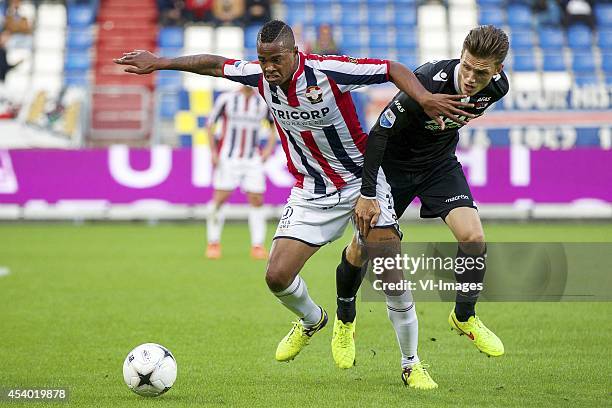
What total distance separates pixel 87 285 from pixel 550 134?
11261 mm

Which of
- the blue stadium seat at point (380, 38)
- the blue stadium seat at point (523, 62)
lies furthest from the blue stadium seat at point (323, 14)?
the blue stadium seat at point (523, 62)

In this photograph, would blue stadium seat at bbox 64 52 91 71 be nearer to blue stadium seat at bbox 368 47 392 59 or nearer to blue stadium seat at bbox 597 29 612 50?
blue stadium seat at bbox 368 47 392 59

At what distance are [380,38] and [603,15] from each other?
540cm

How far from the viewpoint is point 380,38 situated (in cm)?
A: 2266

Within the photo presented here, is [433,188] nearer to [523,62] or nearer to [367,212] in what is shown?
[367,212]

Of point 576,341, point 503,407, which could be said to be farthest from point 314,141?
point 576,341

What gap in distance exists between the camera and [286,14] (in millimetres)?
23250

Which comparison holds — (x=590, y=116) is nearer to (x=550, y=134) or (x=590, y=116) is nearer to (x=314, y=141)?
(x=550, y=134)

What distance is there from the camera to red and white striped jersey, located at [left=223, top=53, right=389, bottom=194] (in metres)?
5.66

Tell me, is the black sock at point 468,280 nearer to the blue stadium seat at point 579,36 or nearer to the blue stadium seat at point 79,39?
the blue stadium seat at point 579,36

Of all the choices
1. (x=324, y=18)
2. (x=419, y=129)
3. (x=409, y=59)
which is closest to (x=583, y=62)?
(x=409, y=59)

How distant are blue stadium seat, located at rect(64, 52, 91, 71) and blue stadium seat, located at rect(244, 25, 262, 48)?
11.7 ft

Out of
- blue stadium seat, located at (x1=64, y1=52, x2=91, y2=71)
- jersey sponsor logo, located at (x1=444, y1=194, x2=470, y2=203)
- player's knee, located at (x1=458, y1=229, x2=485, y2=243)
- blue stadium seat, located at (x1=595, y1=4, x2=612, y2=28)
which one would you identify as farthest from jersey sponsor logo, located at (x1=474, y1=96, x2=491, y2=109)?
blue stadium seat, located at (x1=595, y1=4, x2=612, y2=28)

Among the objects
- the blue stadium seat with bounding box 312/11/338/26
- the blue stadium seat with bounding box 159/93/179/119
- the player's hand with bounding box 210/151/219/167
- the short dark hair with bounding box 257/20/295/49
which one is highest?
the blue stadium seat with bounding box 312/11/338/26
